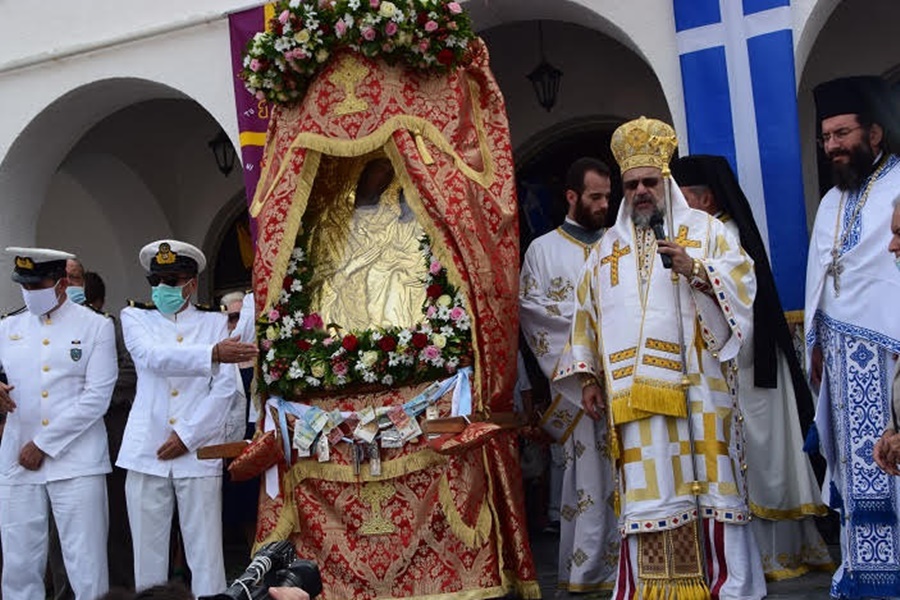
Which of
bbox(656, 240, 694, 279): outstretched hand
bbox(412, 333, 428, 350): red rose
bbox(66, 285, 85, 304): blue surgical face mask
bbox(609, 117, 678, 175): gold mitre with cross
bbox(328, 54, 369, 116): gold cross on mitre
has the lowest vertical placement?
bbox(412, 333, 428, 350): red rose

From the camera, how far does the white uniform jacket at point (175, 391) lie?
7.09m

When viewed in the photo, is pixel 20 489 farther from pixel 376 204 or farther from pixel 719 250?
pixel 719 250

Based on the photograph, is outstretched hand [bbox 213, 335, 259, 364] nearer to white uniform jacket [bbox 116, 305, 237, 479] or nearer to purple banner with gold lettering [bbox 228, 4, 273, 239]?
white uniform jacket [bbox 116, 305, 237, 479]

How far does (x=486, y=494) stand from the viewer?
6738 mm

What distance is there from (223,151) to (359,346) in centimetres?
591

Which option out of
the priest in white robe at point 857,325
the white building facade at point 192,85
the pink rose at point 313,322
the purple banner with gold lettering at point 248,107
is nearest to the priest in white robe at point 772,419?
the priest in white robe at point 857,325

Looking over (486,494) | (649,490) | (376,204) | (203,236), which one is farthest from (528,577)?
(203,236)

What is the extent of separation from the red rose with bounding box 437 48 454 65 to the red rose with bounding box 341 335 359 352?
61.7 inches

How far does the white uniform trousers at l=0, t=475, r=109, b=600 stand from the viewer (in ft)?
24.0

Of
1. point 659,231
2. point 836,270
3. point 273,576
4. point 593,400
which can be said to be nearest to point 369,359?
point 593,400

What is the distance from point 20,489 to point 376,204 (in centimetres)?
262

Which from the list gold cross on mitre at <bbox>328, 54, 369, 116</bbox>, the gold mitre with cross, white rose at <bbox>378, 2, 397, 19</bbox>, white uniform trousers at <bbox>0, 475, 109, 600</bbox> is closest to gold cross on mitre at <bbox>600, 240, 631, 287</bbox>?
the gold mitre with cross

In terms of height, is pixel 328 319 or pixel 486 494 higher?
Result: pixel 328 319

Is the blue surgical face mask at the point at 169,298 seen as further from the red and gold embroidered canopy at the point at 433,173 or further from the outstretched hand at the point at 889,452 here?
the outstretched hand at the point at 889,452
